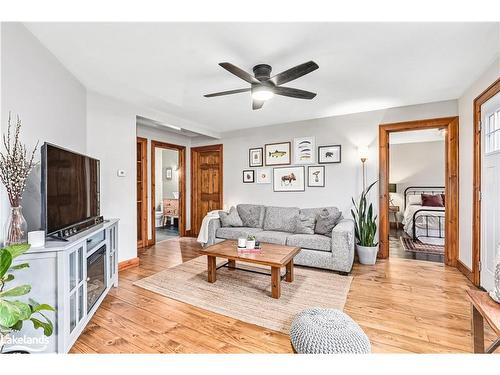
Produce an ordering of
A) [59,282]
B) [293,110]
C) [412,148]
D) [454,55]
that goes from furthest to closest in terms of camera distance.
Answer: [412,148] → [293,110] → [454,55] → [59,282]

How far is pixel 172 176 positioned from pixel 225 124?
11.8 ft

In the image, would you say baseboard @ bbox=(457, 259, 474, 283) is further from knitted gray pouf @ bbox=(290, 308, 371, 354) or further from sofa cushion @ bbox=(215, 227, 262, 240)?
sofa cushion @ bbox=(215, 227, 262, 240)

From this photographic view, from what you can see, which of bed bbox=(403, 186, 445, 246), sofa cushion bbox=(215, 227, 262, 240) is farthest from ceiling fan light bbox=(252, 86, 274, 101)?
bed bbox=(403, 186, 445, 246)

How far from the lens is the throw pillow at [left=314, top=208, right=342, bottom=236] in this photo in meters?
3.64

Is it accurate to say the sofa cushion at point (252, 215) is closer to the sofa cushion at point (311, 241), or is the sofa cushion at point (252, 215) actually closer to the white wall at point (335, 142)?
the white wall at point (335, 142)

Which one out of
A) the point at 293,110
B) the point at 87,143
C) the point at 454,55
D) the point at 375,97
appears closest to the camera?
the point at 454,55

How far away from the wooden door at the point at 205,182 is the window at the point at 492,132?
14.1ft

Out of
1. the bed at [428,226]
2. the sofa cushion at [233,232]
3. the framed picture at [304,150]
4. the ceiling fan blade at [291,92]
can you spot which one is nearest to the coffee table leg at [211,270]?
the sofa cushion at [233,232]

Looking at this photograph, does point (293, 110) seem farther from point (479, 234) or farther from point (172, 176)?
point (172, 176)

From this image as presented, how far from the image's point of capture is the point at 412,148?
22.8 ft

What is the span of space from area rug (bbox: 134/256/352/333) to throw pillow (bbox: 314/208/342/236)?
62 cm

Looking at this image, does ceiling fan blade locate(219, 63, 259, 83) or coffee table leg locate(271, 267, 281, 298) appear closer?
ceiling fan blade locate(219, 63, 259, 83)

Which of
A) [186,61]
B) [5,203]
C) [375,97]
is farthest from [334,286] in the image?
[5,203]

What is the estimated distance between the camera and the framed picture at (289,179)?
178 inches
